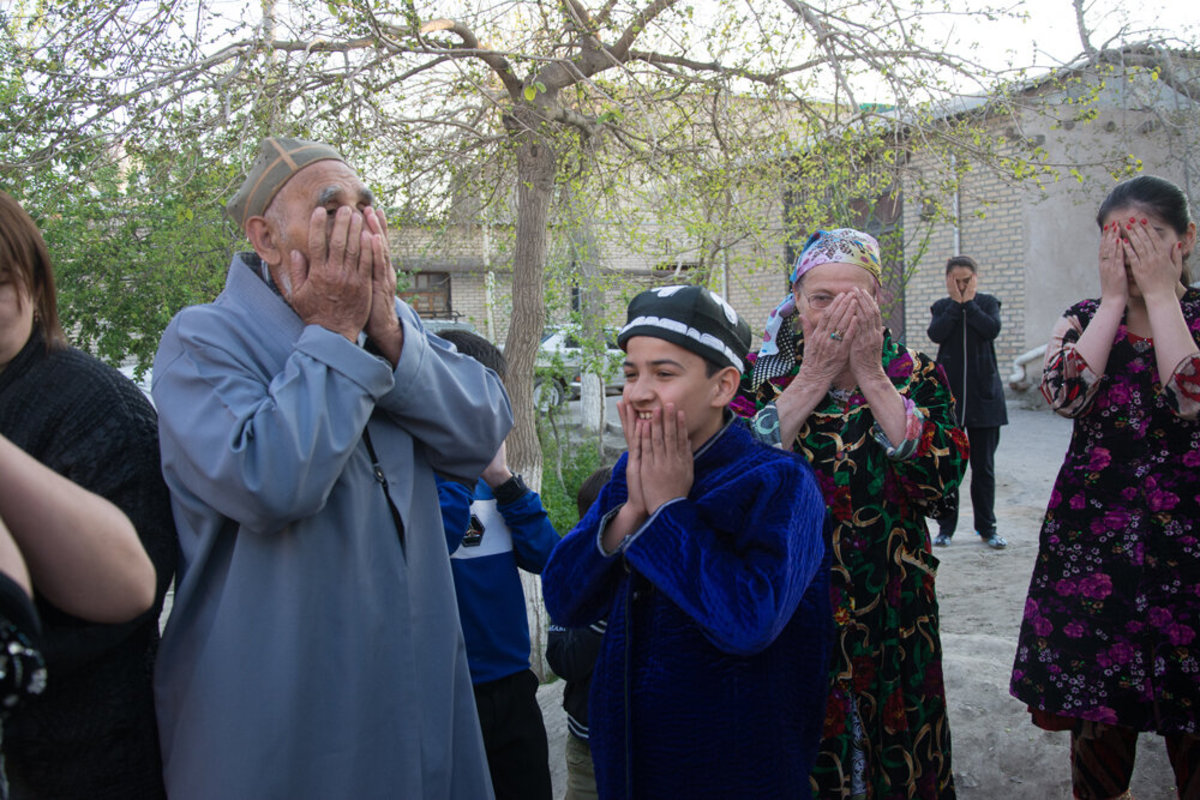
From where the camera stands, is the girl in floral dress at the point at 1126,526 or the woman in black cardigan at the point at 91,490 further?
the girl in floral dress at the point at 1126,526

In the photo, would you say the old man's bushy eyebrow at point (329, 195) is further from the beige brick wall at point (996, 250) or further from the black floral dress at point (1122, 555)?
the beige brick wall at point (996, 250)

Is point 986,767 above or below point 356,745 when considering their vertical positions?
below

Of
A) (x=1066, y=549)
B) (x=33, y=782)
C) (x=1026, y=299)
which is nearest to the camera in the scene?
(x=33, y=782)

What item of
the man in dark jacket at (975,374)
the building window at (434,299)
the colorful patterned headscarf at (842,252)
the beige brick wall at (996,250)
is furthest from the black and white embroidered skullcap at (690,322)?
the building window at (434,299)

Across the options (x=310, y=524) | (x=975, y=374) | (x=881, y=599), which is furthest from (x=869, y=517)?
(x=975, y=374)

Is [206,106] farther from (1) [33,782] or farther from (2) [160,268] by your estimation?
(1) [33,782]

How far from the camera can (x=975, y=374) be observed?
6160mm

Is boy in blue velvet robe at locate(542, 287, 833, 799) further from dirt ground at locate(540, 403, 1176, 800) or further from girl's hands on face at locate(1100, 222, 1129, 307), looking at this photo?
dirt ground at locate(540, 403, 1176, 800)

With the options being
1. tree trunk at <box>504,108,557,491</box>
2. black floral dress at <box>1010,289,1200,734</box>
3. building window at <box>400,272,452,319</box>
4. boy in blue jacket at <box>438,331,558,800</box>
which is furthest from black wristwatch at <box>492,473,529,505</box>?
building window at <box>400,272,452,319</box>

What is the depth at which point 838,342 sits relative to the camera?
Result: 7.13ft

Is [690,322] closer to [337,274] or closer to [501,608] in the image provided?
[337,274]

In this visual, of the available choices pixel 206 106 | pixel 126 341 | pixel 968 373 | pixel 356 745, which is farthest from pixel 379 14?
pixel 968 373

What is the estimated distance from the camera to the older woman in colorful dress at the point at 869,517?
2.16m

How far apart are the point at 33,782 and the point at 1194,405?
9.33 feet
